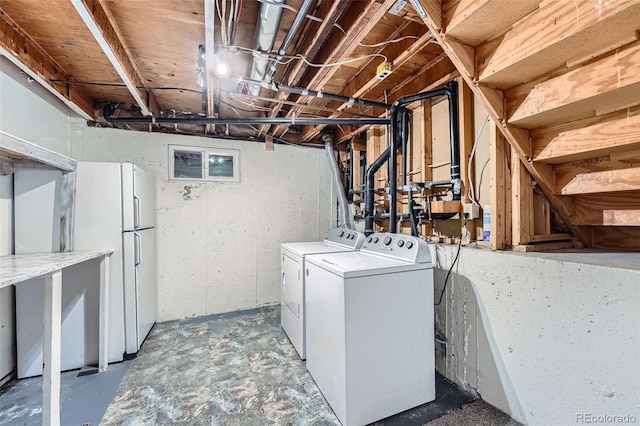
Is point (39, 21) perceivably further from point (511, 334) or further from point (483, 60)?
point (511, 334)

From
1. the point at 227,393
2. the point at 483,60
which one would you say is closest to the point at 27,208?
the point at 227,393

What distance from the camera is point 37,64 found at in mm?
1969

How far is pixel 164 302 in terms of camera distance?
3.12m

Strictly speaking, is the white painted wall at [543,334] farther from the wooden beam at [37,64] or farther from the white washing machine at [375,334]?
the wooden beam at [37,64]

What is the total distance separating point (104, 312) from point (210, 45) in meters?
2.10

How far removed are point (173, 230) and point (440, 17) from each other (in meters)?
3.12

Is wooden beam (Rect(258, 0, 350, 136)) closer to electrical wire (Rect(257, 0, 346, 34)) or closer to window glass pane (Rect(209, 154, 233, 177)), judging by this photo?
electrical wire (Rect(257, 0, 346, 34))

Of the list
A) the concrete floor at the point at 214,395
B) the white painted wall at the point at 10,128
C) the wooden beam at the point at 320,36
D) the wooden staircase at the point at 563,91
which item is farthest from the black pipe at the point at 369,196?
the white painted wall at the point at 10,128

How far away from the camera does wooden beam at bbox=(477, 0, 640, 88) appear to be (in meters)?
0.97

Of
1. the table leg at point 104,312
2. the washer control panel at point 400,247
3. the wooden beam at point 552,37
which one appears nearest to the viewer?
the wooden beam at point 552,37

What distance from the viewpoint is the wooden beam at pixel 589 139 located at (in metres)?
1.22

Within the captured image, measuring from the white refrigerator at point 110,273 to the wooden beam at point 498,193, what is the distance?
2.73m

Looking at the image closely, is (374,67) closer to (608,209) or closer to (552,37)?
(552,37)

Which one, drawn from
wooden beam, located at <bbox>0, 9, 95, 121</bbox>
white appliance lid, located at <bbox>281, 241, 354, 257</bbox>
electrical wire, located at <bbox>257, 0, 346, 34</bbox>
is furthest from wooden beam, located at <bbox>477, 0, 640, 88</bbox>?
wooden beam, located at <bbox>0, 9, 95, 121</bbox>
